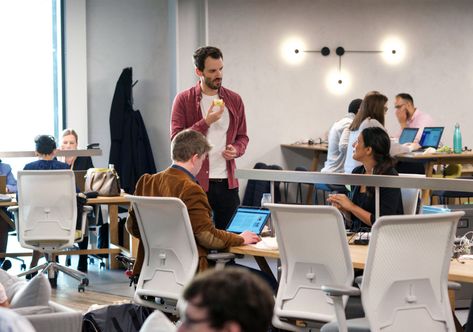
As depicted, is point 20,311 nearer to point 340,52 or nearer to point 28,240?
point 28,240

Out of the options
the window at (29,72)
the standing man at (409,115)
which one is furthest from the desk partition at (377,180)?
the window at (29,72)

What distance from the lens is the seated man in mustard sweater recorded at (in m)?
5.01

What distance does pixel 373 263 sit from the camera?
3.95 metres

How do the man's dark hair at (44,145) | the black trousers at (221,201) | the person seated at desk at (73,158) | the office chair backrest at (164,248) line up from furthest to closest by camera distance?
the person seated at desk at (73,158), the man's dark hair at (44,145), the black trousers at (221,201), the office chair backrest at (164,248)

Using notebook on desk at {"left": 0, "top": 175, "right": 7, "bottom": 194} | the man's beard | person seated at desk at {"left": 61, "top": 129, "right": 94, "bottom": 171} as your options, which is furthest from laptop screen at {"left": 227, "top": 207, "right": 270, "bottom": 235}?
person seated at desk at {"left": 61, "top": 129, "right": 94, "bottom": 171}

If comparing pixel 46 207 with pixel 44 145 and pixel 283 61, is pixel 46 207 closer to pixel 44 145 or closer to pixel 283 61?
pixel 44 145

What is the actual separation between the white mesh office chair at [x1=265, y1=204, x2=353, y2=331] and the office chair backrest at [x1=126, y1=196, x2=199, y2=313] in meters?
0.68

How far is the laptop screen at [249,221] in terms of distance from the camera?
5.31 meters

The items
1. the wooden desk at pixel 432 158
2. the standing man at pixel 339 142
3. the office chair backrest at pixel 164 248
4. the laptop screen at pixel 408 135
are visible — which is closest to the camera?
the office chair backrest at pixel 164 248

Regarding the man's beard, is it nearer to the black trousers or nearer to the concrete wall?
the black trousers

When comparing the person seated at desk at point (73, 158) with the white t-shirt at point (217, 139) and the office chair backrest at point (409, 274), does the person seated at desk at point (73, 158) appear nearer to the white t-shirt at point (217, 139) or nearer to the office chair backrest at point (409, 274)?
the white t-shirt at point (217, 139)

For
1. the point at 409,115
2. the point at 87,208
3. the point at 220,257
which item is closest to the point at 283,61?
the point at 409,115

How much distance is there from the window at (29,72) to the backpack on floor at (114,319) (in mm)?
6382

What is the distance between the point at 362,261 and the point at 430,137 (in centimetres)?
575
